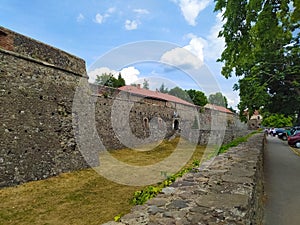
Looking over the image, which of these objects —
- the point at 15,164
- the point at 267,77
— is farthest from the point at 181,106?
the point at 15,164

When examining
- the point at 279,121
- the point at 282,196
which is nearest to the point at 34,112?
the point at 282,196

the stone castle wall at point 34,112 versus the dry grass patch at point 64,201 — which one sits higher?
the stone castle wall at point 34,112

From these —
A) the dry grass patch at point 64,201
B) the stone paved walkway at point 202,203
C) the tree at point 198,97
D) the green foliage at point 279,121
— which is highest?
the tree at point 198,97

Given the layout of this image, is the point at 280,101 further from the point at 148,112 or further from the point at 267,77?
the point at 148,112

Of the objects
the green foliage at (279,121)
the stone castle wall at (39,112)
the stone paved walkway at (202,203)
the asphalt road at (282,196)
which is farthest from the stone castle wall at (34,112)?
the green foliage at (279,121)

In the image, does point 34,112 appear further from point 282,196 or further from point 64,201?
point 282,196

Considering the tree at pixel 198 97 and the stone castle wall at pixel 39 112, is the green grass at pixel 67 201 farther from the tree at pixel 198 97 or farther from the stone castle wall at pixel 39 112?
the tree at pixel 198 97

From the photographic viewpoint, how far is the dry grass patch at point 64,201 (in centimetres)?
463

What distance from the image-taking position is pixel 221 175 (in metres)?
3.62

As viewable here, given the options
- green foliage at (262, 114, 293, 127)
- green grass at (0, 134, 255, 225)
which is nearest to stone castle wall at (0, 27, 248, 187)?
green grass at (0, 134, 255, 225)

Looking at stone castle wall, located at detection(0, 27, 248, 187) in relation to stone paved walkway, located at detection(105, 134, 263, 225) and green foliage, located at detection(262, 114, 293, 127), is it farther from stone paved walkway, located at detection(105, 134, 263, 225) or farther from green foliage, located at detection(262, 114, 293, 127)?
green foliage, located at detection(262, 114, 293, 127)

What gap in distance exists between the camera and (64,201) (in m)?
5.61

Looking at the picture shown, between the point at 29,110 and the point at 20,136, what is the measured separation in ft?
2.97

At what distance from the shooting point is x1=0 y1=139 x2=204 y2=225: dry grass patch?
15.2ft
